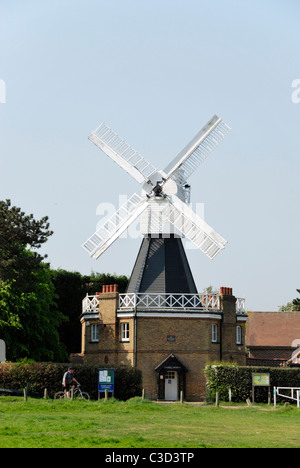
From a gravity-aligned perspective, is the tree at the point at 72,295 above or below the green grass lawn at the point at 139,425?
above

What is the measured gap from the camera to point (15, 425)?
23.8 metres

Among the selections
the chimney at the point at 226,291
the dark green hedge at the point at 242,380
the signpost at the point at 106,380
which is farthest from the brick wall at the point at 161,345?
the signpost at the point at 106,380

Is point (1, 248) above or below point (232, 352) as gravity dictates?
above

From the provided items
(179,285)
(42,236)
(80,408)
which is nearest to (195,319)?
(179,285)

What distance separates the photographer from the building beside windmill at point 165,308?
4706 centimetres

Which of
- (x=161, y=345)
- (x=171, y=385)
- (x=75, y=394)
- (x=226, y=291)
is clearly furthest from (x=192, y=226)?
(x=75, y=394)

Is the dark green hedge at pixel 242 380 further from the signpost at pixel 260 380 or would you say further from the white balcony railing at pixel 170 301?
the white balcony railing at pixel 170 301

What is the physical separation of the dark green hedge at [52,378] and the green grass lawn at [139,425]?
13.0 ft

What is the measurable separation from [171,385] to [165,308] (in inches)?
189

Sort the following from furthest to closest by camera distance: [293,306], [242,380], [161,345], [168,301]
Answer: [293,306], [168,301], [161,345], [242,380]

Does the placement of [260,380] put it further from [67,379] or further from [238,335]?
[238,335]

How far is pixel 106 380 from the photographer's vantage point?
124 ft
